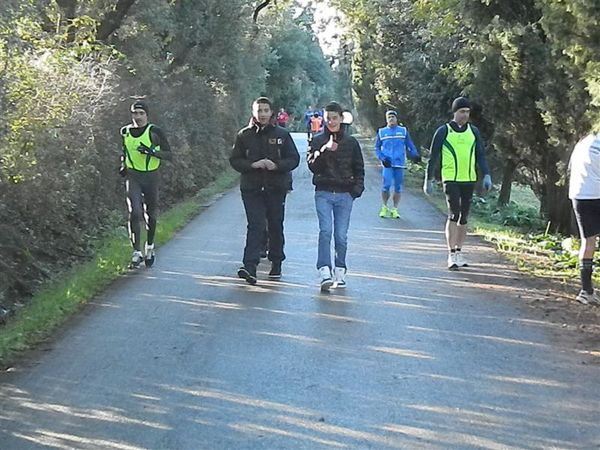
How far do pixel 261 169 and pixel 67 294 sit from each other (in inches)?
101

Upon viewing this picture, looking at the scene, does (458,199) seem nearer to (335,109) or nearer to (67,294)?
(335,109)

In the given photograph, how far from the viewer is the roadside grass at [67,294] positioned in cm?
818

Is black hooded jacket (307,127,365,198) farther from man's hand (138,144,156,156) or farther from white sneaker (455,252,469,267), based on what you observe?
man's hand (138,144,156,156)

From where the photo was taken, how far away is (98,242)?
1414cm

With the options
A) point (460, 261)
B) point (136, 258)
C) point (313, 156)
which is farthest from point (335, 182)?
point (136, 258)

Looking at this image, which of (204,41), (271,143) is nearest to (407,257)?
(271,143)

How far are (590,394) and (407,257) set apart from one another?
6.38m

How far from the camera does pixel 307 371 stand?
23.1 feet

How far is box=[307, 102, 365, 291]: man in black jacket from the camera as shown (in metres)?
10.3

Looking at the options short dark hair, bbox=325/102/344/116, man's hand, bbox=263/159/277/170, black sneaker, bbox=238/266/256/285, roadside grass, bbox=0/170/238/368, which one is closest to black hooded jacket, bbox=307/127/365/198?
short dark hair, bbox=325/102/344/116

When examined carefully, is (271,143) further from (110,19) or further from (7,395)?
(110,19)

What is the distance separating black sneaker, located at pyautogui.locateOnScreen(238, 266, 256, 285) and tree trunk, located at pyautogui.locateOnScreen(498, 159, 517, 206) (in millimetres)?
7992

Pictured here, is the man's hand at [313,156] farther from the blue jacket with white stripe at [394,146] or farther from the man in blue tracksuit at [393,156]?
the blue jacket with white stripe at [394,146]

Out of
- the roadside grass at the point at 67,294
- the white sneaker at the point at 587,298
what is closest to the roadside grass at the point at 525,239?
the white sneaker at the point at 587,298
